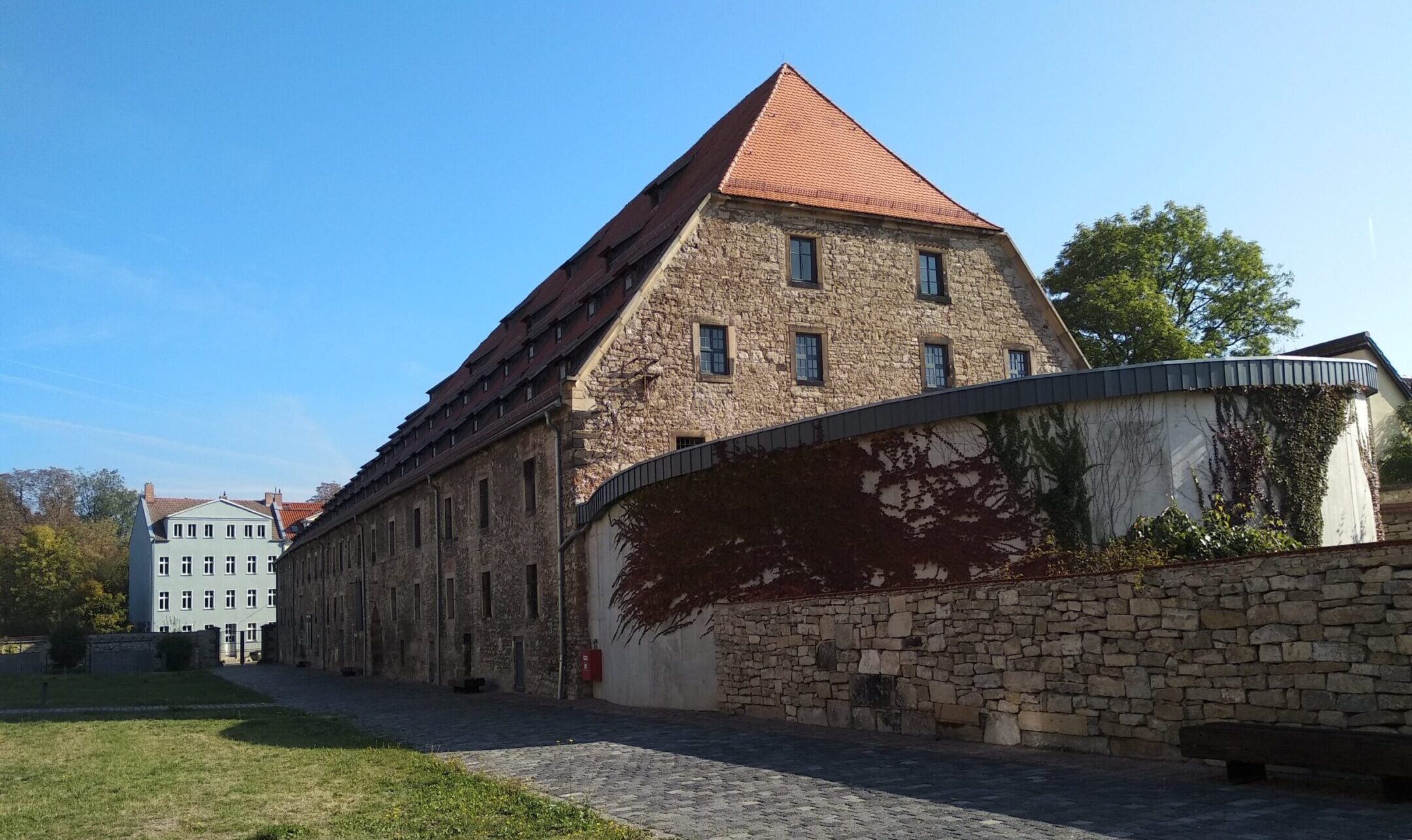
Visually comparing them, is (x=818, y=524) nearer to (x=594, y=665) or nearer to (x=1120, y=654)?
(x=594, y=665)

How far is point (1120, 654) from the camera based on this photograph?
1056cm

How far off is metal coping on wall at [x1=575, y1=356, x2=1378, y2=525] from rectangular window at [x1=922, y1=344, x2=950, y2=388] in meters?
9.19

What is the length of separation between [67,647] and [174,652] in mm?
4724

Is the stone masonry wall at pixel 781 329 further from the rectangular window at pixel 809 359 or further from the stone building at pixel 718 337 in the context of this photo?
the rectangular window at pixel 809 359

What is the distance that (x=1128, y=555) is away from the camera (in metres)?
12.6

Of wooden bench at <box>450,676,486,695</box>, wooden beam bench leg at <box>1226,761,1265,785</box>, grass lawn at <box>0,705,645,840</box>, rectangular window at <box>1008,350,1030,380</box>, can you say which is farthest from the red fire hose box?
wooden beam bench leg at <box>1226,761,1265,785</box>

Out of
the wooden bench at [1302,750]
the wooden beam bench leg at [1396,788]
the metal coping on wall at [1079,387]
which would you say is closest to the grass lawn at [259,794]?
the wooden bench at [1302,750]

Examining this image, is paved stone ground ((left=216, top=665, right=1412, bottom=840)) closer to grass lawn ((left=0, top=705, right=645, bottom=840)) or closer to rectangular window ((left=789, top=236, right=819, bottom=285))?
grass lawn ((left=0, top=705, right=645, bottom=840))

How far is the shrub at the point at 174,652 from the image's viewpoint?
2210 inches

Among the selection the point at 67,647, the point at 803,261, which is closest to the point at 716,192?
the point at 803,261

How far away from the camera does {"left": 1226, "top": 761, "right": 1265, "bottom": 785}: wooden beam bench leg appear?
348 inches

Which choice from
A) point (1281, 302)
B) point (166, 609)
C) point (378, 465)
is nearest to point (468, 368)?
point (378, 465)

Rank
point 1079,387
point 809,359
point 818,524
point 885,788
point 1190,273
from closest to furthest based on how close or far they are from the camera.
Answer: point 885,788 < point 1079,387 < point 818,524 < point 809,359 < point 1190,273

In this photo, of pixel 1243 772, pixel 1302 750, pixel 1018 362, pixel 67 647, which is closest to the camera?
pixel 1302 750
